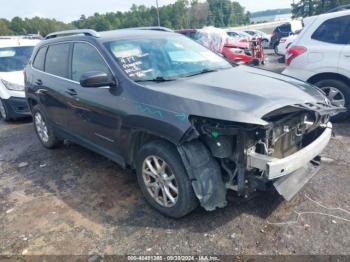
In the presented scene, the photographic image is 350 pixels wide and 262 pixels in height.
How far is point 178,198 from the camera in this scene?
3018mm

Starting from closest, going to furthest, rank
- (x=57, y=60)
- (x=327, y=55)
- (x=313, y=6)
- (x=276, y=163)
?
(x=276, y=163), (x=57, y=60), (x=327, y=55), (x=313, y=6)

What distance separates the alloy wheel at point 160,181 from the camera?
10.1 feet

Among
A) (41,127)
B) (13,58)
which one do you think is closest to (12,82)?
(13,58)

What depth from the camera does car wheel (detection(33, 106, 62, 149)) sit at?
5176 mm

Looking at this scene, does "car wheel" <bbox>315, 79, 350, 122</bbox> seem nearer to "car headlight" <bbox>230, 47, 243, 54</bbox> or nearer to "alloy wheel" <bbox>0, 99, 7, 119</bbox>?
"alloy wheel" <bbox>0, 99, 7, 119</bbox>

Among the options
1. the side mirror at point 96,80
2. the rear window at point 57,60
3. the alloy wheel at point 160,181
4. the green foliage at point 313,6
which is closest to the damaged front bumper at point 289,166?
the alloy wheel at point 160,181

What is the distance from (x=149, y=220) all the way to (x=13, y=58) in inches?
263

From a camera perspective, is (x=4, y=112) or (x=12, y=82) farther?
(x=4, y=112)

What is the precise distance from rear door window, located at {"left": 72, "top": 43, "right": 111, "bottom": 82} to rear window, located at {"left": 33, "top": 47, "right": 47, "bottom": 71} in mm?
1156

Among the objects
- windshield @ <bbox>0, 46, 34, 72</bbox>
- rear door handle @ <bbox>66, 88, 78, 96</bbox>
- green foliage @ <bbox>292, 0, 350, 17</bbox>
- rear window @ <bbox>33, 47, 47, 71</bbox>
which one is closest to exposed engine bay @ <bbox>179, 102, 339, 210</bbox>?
rear door handle @ <bbox>66, 88, 78, 96</bbox>

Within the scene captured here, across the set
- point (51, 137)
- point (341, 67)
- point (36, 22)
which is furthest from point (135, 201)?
point (36, 22)

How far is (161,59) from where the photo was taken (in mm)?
3678

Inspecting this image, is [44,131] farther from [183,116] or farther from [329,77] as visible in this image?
[329,77]

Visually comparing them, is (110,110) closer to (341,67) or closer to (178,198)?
(178,198)
